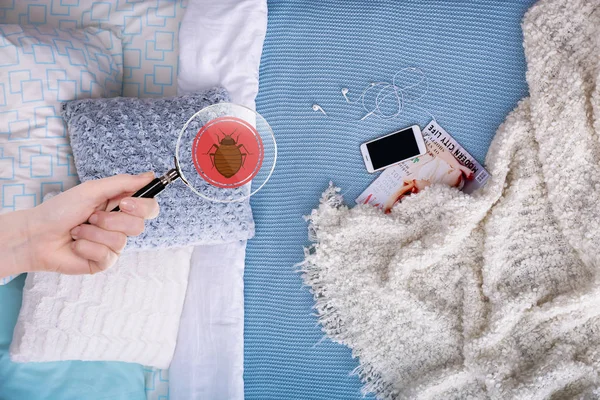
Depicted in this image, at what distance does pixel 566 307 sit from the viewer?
129 centimetres

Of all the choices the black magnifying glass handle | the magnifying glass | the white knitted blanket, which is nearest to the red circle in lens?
the magnifying glass

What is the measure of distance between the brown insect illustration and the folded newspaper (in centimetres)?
45

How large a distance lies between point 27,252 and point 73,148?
314 millimetres

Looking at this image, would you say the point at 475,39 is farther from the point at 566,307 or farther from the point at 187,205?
the point at 187,205

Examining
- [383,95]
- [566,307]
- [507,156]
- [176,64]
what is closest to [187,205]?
[176,64]

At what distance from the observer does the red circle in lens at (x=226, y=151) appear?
1121 millimetres

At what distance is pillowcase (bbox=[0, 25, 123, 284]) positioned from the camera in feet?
4.39

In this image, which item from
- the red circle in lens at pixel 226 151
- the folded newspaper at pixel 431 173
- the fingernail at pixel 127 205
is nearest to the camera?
the fingernail at pixel 127 205

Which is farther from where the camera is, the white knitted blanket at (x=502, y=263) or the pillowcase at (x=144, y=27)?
the pillowcase at (x=144, y=27)

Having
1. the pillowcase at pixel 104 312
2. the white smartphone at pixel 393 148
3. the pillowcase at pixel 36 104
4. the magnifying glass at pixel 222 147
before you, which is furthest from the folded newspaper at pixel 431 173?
the pillowcase at pixel 36 104

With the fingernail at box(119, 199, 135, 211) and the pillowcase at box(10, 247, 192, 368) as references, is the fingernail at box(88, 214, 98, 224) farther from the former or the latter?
the pillowcase at box(10, 247, 192, 368)

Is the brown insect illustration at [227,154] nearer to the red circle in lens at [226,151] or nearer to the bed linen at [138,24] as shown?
the red circle in lens at [226,151]

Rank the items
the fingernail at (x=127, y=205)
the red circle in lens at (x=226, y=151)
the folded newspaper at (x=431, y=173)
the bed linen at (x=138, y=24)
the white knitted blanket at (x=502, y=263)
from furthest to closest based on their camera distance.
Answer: the bed linen at (x=138, y=24), the folded newspaper at (x=431, y=173), the white knitted blanket at (x=502, y=263), the red circle in lens at (x=226, y=151), the fingernail at (x=127, y=205)

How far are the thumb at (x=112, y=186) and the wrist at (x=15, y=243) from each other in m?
0.15
